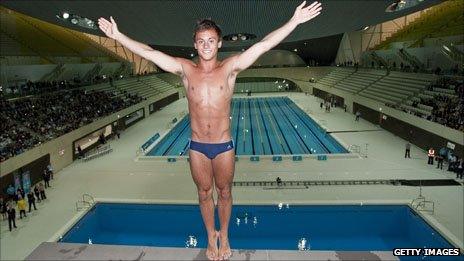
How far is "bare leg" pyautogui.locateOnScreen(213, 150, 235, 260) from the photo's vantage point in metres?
3.09

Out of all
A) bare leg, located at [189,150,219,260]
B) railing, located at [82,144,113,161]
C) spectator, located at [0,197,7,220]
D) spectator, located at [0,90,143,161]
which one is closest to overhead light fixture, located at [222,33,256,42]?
spectator, located at [0,90,143,161]

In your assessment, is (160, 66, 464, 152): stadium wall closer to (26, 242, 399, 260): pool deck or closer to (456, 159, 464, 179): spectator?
(456, 159, 464, 179): spectator

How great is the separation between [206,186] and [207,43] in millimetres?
1198

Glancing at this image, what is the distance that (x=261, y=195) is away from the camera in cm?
1232

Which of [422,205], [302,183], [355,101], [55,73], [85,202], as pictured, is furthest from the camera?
[355,101]

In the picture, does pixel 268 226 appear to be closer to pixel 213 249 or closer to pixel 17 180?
pixel 213 249

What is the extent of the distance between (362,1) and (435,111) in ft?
19.9

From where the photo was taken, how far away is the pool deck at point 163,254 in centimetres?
313

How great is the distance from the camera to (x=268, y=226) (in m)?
11.1

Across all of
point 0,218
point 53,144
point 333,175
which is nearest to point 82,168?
point 53,144

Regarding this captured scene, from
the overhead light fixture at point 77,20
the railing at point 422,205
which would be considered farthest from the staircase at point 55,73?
the railing at point 422,205

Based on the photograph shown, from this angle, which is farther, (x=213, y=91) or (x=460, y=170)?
(x=460, y=170)

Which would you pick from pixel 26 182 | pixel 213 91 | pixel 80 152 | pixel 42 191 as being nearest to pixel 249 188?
pixel 42 191

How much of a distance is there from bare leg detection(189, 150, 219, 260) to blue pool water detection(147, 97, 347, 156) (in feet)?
48.3
